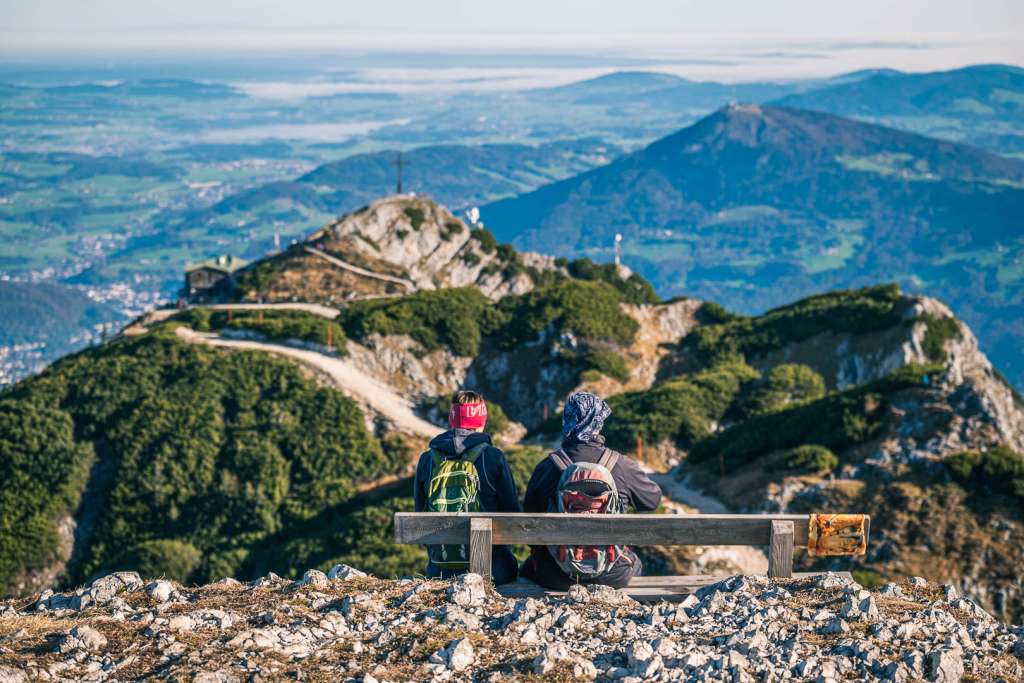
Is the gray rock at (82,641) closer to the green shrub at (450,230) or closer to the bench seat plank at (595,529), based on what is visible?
the bench seat plank at (595,529)

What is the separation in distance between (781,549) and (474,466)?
3.45 m

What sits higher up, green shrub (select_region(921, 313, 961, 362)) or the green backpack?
the green backpack

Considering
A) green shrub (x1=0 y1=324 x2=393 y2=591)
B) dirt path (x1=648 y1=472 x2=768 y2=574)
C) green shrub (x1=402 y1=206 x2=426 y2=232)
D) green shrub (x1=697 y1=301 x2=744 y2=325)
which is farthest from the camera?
green shrub (x1=402 y1=206 x2=426 y2=232)

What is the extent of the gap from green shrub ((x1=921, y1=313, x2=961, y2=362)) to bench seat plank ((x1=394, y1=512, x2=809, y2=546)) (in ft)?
140

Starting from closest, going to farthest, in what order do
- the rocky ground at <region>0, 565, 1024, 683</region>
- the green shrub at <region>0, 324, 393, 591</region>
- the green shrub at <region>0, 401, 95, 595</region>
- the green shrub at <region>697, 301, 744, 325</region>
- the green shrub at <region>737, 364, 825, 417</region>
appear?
the rocky ground at <region>0, 565, 1024, 683</region>, the green shrub at <region>0, 401, 95, 595</region>, the green shrub at <region>0, 324, 393, 591</region>, the green shrub at <region>737, 364, 825, 417</region>, the green shrub at <region>697, 301, 744, 325</region>

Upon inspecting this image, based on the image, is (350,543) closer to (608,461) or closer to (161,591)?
(161,591)

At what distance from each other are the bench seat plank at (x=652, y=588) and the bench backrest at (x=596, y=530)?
0.44 m

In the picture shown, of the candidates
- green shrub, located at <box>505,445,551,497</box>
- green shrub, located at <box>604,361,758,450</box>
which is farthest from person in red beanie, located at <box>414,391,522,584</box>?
green shrub, located at <box>604,361,758,450</box>

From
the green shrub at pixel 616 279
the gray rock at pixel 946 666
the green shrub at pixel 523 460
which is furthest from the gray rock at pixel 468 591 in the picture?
the green shrub at pixel 616 279

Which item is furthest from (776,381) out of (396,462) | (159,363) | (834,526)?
(834,526)

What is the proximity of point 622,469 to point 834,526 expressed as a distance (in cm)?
234

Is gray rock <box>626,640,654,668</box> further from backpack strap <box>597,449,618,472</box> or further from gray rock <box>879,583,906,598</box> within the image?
gray rock <box>879,583,906,598</box>

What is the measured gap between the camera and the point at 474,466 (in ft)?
36.5

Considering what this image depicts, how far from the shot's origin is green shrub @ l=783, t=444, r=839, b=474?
1186 inches
